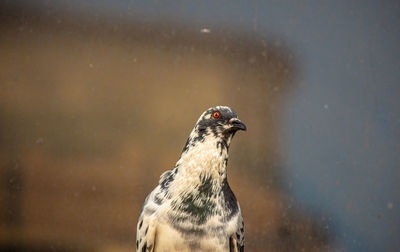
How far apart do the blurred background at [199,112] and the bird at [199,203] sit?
0.49 m

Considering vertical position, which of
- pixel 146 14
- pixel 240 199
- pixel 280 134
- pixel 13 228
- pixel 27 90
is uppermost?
pixel 146 14

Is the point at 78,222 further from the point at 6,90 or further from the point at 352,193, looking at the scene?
the point at 352,193

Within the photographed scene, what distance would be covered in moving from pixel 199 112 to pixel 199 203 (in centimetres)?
65

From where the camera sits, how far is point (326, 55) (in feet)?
6.24

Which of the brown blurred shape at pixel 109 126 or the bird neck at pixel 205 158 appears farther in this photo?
the brown blurred shape at pixel 109 126

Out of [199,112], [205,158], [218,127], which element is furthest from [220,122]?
[199,112]

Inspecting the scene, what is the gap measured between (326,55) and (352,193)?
0.66m

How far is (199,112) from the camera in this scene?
72.4 inches

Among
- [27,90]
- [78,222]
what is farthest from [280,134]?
[27,90]

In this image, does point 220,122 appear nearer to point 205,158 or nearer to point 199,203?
point 205,158

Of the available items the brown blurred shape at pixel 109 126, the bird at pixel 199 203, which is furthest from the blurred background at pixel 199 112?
the bird at pixel 199 203

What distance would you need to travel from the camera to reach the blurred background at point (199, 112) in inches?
70.0

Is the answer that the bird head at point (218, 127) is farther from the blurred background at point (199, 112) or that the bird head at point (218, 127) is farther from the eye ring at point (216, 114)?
the blurred background at point (199, 112)

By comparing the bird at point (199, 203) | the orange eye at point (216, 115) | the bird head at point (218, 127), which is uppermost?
the orange eye at point (216, 115)
